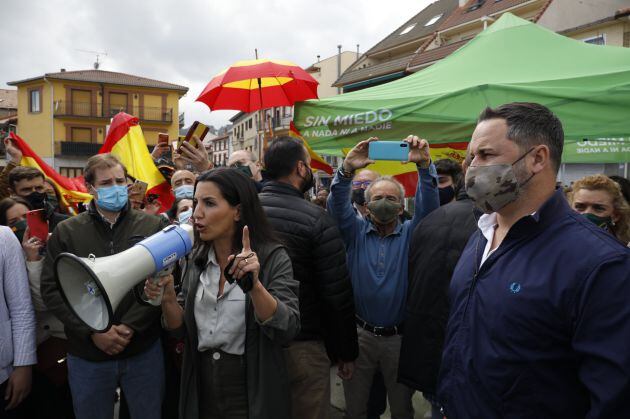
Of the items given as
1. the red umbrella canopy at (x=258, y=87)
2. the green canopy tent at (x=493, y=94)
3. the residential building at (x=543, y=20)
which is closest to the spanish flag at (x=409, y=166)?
the red umbrella canopy at (x=258, y=87)

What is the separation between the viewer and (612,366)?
1377 mm

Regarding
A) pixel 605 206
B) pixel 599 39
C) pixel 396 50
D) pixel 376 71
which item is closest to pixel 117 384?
pixel 605 206

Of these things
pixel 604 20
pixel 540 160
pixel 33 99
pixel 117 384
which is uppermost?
pixel 33 99

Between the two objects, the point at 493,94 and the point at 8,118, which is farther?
the point at 8,118

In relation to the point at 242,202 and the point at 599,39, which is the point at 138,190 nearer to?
the point at 242,202

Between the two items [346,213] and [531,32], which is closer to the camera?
[346,213]

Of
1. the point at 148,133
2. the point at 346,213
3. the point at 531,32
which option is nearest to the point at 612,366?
the point at 346,213

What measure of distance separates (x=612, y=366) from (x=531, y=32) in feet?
13.8

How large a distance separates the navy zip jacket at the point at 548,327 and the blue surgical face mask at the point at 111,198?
2.25 meters

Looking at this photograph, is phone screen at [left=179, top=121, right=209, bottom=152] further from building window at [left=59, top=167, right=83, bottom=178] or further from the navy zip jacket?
building window at [left=59, top=167, right=83, bottom=178]

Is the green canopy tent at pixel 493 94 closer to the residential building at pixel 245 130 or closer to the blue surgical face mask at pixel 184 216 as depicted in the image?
the blue surgical face mask at pixel 184 216

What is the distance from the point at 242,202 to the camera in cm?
241

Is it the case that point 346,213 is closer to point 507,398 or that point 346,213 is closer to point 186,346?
point 186,346

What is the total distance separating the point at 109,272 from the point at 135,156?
3.75 meters
